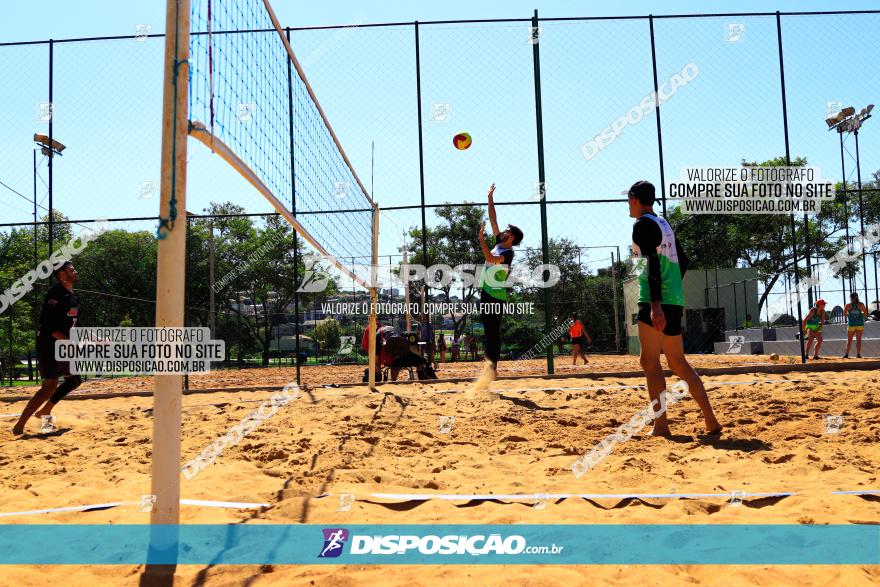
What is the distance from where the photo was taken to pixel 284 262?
28703 millimetres

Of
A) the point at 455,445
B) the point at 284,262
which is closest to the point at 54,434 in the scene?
the point at 455,445

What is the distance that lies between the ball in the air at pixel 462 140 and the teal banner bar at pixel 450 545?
702 centimetres

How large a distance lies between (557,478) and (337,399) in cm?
353

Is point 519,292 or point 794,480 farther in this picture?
point 519,292

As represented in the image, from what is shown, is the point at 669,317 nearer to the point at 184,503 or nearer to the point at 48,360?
the point at 184,503

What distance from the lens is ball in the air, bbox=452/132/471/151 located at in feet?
28.2

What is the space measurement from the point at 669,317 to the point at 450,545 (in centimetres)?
234

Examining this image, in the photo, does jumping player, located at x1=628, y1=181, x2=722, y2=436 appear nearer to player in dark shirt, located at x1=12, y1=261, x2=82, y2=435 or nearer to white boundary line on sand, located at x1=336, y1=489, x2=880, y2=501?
white boundary line on sand, located at x1=336, y1=489, x2=880, y2=501

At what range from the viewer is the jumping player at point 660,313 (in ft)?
12.2

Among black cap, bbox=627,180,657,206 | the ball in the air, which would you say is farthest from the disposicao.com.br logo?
the ball in the air

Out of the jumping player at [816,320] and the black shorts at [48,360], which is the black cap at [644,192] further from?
the jumping player at [816,320]

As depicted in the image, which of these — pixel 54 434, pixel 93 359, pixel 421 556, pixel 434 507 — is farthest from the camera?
pixel 93 359

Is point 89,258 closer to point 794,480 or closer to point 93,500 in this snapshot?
point 93,500

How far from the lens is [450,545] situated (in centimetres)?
210
